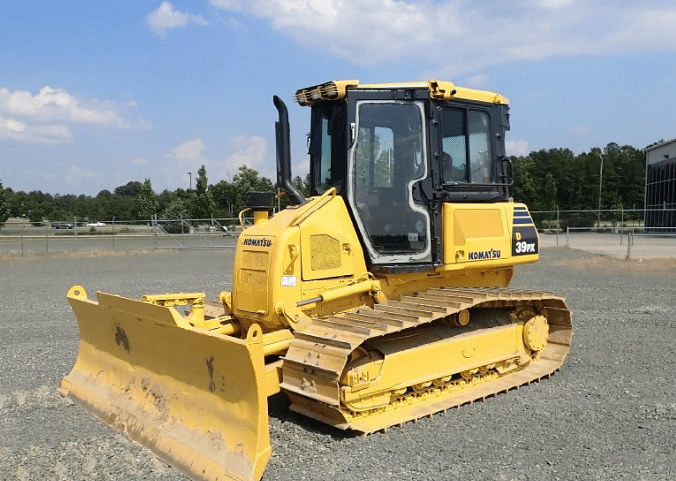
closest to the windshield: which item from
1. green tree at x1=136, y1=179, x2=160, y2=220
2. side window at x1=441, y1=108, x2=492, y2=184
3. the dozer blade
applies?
side window at x1=441, y1=108, x2=492, y2=184

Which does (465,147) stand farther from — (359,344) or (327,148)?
(359,344)

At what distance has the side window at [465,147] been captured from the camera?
6367 millimetres

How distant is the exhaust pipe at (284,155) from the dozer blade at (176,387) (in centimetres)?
186

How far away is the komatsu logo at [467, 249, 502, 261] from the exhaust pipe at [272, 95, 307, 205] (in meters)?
1.89

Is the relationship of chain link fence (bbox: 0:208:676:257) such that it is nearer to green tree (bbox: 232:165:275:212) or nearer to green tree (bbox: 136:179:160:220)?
green tree (bbox: 232:165:275:212)

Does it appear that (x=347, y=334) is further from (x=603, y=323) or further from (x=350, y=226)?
(x=603, y=323)

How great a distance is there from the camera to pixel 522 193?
58625 millimetres

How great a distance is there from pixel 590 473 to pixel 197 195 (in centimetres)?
4323

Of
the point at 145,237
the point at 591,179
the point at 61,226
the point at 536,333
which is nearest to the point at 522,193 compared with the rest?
the point at 591,179

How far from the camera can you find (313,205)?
19.6 feet

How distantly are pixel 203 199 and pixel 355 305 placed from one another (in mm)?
40302

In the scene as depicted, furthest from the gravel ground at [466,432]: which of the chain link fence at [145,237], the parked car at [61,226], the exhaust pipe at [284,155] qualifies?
the parked car at [61,226]

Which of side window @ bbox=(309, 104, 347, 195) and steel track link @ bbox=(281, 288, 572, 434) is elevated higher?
side window @ bbox=(309, 104, 347, 195)

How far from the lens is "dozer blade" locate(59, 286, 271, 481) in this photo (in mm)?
4445
